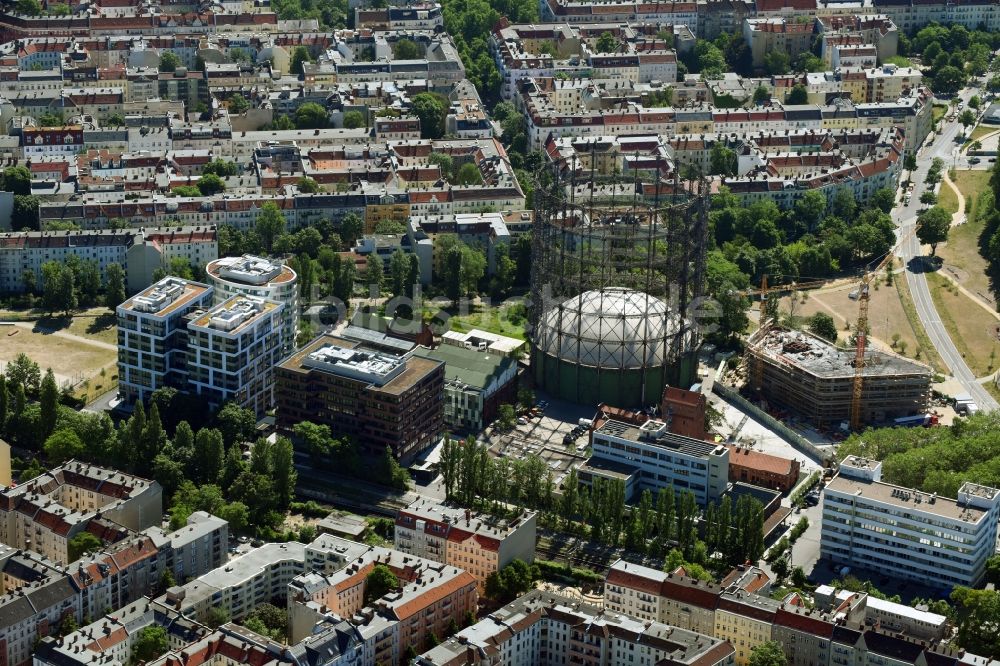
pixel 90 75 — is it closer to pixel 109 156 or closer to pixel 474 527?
pixel 109 156

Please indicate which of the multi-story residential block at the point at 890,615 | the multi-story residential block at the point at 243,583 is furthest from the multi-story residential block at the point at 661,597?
the multi-story residential block at the point at 243,583

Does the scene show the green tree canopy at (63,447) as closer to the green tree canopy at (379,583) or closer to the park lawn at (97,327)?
the park lawn at (97,327)

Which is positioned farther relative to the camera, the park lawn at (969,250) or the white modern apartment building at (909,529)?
the park lawn at (969,250)

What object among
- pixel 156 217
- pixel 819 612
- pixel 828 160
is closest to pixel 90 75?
pixel 156 217

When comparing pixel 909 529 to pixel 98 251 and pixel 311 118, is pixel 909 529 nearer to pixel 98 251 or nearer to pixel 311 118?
pixel 98 251

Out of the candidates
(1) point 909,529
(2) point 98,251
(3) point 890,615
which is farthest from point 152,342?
(3) point 890,615

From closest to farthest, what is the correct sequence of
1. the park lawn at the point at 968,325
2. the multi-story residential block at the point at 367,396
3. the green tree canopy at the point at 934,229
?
the multi-story residential block at the point at 367,396 < the park lawn at the point at 968,325 < the green tree canopy at the point at 934,229

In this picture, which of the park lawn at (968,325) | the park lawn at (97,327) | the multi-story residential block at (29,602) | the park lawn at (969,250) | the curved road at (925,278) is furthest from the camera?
the park lawn at (969,250)

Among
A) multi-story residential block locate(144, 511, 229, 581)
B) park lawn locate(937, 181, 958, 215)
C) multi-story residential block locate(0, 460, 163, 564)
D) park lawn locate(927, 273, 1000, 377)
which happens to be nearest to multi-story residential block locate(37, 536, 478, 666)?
multi-story residential block locate(144, 511, 229, 581)
